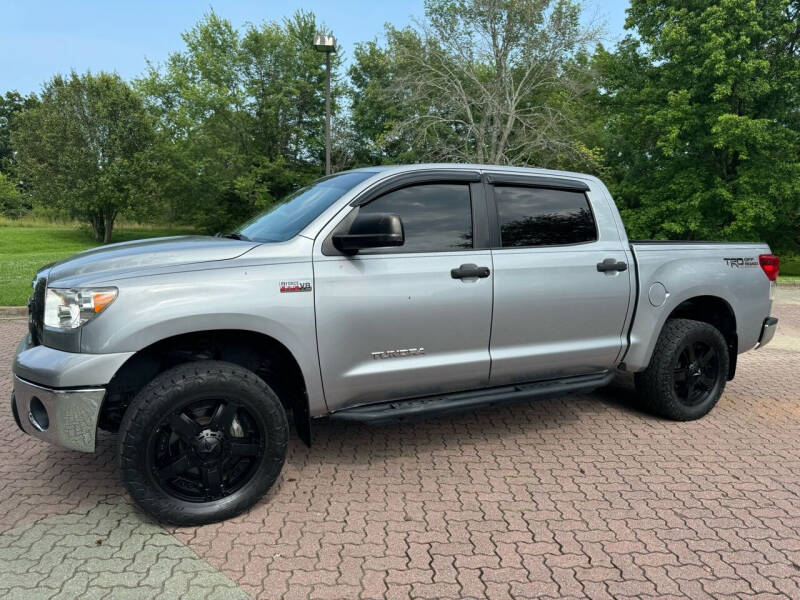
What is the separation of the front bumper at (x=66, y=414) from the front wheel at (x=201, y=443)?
0.16 meters

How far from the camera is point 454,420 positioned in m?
4.71

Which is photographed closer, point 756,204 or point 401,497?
point 401,497

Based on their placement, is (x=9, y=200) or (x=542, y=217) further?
(x=9, y=200)

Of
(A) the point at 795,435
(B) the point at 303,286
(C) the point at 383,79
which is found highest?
(C) the point at 383,79

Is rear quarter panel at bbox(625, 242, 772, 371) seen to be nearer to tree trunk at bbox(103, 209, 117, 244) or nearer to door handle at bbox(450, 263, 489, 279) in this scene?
door handle at bbox(450, 263, 489, 279)

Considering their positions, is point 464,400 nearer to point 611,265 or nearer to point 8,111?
point 611,265

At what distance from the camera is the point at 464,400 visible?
361 cm

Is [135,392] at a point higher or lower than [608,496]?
higher

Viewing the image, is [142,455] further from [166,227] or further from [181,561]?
[166,227]

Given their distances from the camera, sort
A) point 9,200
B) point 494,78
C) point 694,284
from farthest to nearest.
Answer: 1. point 9,200
2. point 494,78
3. point 694,284

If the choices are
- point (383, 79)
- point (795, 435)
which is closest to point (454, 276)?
point (795, 435)

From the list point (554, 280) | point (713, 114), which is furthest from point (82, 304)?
point (713, 114)

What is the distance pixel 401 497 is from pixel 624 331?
207cm

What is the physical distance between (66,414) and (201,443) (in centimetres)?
64
